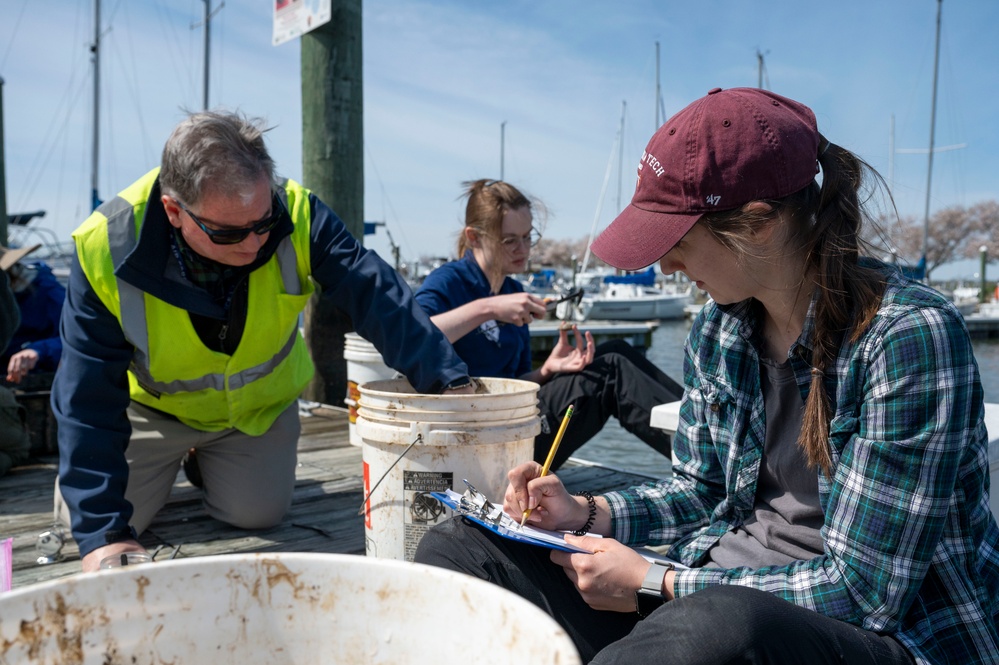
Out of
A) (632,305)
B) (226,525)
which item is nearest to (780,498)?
(226,525)

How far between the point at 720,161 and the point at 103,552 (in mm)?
1552

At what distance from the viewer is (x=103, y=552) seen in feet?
5.91

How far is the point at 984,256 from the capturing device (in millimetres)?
31969

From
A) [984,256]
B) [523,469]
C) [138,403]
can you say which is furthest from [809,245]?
[984,256]

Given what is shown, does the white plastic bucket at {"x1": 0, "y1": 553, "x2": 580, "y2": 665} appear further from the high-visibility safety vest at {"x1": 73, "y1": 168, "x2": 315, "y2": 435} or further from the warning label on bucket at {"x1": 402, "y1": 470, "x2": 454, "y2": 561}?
the high-visibility safety vest at {"x1": 73, "y1": 168, "x2": 315, "y2": 435}

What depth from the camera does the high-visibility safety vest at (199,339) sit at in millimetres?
2094

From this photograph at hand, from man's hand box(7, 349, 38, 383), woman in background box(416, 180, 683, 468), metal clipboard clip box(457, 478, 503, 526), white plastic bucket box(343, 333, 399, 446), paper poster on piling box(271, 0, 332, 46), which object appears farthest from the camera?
paper poster on piling box(271, 0, 332, 46)

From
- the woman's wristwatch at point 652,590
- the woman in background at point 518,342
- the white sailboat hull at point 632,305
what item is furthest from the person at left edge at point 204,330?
the white sailboat hull at point 632,305

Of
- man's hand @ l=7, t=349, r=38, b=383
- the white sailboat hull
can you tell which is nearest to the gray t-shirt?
man's hand @ l=7, t=349, r=38, b=383

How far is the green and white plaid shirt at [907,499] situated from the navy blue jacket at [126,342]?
118 centimetres

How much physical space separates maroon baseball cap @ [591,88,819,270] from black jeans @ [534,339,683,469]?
1.50 metres

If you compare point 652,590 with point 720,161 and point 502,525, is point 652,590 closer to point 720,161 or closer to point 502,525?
point 502,525

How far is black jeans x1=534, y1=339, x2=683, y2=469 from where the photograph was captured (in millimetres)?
2785

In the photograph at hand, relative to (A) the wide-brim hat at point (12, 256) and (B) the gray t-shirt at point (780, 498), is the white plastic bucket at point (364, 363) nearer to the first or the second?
(A) the wide-brim hat at point (12, 256)
